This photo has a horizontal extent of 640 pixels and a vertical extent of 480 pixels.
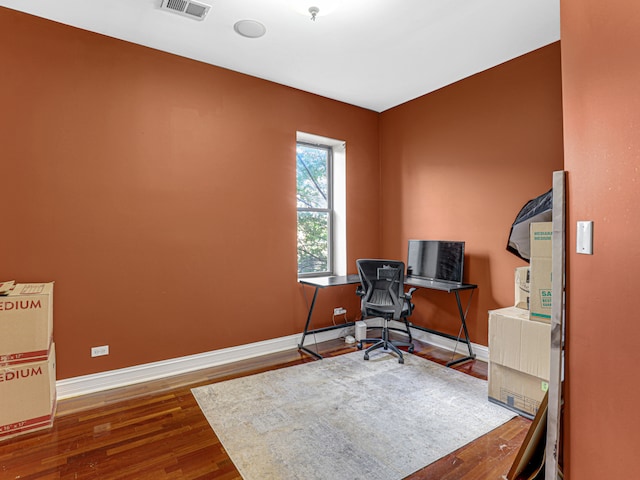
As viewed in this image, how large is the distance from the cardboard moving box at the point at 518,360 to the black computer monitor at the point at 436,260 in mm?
999

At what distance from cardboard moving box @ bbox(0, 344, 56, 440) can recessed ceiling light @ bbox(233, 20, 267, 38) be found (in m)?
2.85

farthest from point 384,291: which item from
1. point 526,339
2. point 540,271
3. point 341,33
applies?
point 341,33

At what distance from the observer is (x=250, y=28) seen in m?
2.91

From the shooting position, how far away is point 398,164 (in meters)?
4.70

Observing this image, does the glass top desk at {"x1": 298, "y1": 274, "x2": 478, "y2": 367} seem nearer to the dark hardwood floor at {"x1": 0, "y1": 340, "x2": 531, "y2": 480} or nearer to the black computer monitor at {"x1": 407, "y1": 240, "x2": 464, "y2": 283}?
the black computer monitor at {"x1": 407, "y1": 240, "x2": 464, "y2": 283}

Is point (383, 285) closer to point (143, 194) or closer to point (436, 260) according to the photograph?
point (436, 260)

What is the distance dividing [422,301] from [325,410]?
219cm

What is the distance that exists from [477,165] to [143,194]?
333cm

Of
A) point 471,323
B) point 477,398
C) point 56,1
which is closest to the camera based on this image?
point 56,1

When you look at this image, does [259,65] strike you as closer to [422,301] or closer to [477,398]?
[422,301]

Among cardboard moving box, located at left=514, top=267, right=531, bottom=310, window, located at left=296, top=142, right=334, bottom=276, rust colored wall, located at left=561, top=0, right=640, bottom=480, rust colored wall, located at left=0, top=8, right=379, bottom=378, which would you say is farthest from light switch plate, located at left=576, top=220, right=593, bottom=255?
window, located at left=296, top=142, right=334, bottom=276

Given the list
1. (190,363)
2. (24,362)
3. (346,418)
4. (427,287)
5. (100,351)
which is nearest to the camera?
(24,362)

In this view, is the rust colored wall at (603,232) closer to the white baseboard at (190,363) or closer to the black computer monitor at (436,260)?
the black computer monitor at (436,260)

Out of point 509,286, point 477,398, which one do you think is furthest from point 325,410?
point 509,286
